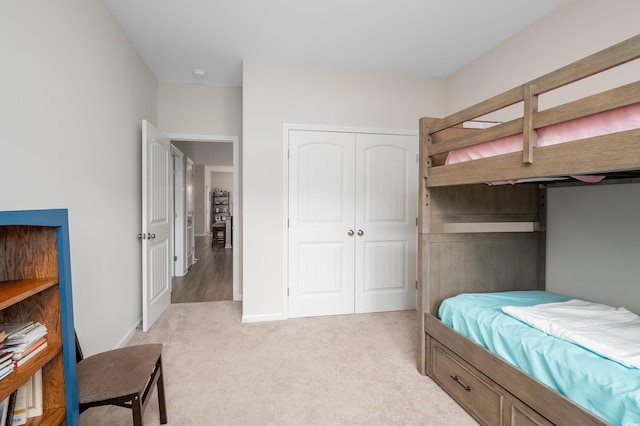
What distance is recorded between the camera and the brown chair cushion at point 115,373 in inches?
51.3

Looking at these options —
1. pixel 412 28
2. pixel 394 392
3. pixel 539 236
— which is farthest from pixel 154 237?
pixel 539 236

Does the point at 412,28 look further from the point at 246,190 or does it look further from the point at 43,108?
the point at 43,108

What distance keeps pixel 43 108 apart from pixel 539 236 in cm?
316

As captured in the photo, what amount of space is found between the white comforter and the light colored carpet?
67 cm

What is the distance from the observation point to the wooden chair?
Answer: 130 cm

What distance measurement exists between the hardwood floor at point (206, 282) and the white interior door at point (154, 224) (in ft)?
1.46

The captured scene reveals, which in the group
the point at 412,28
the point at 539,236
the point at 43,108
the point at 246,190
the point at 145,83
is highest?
the point at 412,28

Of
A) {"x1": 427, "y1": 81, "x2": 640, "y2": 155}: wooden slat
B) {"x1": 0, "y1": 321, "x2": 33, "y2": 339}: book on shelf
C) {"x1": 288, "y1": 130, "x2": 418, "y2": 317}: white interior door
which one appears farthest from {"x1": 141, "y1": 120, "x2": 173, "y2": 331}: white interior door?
{"x1": 427, "y1": 81, "x2": 640, "y2": 155}: wooden slat

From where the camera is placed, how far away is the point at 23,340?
1040 millimetres

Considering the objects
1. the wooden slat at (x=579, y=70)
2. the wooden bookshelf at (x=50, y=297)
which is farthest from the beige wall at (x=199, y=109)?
the wooden slat at (x=579, y=70)

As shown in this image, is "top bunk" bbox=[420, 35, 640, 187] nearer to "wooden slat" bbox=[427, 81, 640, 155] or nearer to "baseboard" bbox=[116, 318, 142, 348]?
"wooden slat" bbox=[427, 81, 640, 155]

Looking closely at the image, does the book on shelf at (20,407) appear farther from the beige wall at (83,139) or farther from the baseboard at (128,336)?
the baseboard at (128,336)

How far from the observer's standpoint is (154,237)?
3041mm

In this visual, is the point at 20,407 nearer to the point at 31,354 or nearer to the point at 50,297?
the point at 31,354
